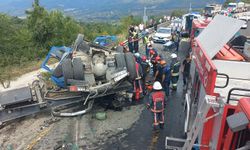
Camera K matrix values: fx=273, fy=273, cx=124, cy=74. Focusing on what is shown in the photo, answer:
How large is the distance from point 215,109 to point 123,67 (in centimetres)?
520

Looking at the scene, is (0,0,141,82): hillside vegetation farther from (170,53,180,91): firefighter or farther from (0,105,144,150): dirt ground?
(170,53,180,91): firefighter

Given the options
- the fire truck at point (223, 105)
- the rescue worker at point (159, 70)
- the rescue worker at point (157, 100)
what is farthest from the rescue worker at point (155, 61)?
the fire truck at point (223, 105)

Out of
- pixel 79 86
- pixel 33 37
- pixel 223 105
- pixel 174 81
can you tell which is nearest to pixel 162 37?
pixel 33 37

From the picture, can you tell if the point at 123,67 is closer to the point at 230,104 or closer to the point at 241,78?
the point at 241,78

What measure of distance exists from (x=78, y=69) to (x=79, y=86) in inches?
20.2

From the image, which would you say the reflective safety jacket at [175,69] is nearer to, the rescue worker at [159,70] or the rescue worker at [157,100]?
the rescue worker at [159,70]

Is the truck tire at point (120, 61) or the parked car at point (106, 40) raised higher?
the truck tire at point (120, 61)

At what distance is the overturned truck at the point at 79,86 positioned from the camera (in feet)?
24.1

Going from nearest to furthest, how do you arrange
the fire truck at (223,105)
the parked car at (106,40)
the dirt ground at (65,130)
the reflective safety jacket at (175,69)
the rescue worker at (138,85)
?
the fire truck at (223,105), the dirt ground at (65,130), the rescue worker at (138,85), the reflective safety jacket at (175,69), the parked car at (106,40)

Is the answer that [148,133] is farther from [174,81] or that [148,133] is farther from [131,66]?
[174,81]

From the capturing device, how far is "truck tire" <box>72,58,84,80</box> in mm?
7887

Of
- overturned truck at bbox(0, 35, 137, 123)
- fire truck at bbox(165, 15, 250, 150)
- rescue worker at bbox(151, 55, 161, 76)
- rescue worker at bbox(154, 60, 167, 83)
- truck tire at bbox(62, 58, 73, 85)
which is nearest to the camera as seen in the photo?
fire truck at bbox(165, 15, 250, 150)

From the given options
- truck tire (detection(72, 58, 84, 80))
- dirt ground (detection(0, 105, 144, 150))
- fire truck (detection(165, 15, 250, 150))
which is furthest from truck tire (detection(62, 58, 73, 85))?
fire truck (detection(165, 15, 250, 150))

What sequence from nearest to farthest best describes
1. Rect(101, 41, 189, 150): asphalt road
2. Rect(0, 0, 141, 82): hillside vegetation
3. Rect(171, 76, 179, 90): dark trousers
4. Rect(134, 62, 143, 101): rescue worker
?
Rect(101, 41, 189, 150): asphalt road
Rect(134, 62, 143, 101): rescue worker
Rect(171, 76, 179, 90): dark trousers
Rect(0, 0, 141, 82): hillside vegetation
